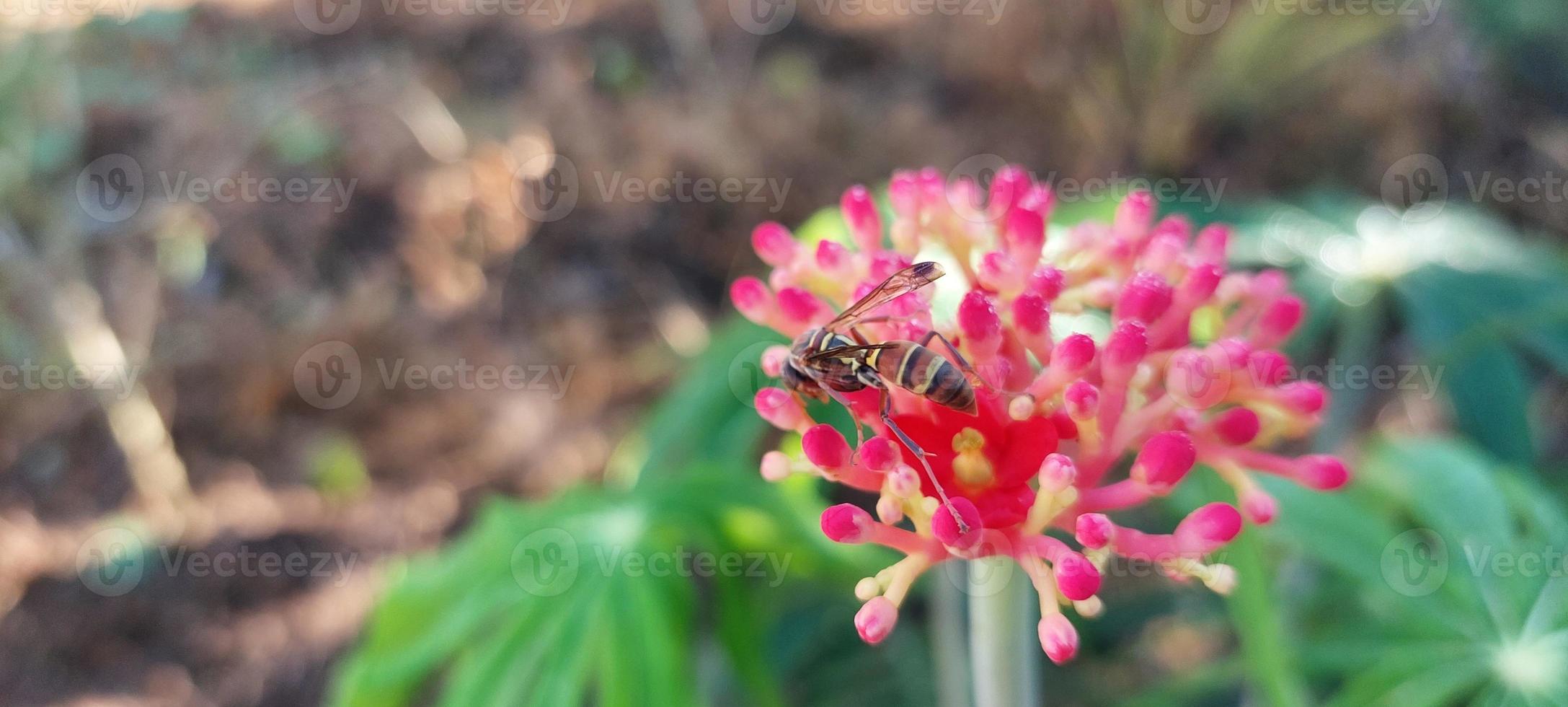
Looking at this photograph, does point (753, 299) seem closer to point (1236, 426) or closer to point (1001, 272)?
point (1001, 272)

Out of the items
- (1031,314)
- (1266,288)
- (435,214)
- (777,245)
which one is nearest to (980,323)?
(1031,314)

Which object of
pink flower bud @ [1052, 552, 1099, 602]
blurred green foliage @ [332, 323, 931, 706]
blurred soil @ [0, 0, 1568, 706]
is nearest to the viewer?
pink flower bud @ [1052, 552, 1099, 602]

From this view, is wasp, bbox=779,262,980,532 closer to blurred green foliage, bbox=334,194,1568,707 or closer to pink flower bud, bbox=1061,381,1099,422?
pink flower bud, bbox=1061,381,1099,422

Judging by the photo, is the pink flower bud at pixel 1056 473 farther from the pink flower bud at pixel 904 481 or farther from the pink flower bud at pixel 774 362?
the pink flower bud at pixel 774 362

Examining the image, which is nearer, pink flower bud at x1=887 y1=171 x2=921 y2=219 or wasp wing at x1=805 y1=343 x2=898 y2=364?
wasp wing at x1=805 y1=343 x2=898 y2=364

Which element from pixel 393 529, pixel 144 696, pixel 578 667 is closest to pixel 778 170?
pixel 393 529

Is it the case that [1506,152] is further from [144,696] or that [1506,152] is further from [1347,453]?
[144,696]

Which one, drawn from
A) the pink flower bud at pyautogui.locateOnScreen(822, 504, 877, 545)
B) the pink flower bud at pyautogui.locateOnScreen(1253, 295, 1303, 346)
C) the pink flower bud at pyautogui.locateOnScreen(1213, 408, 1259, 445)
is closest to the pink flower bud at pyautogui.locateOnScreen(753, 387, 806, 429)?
the pink flower bud at pyautogui.locateOnScreen(822, 504, 877, 545)
